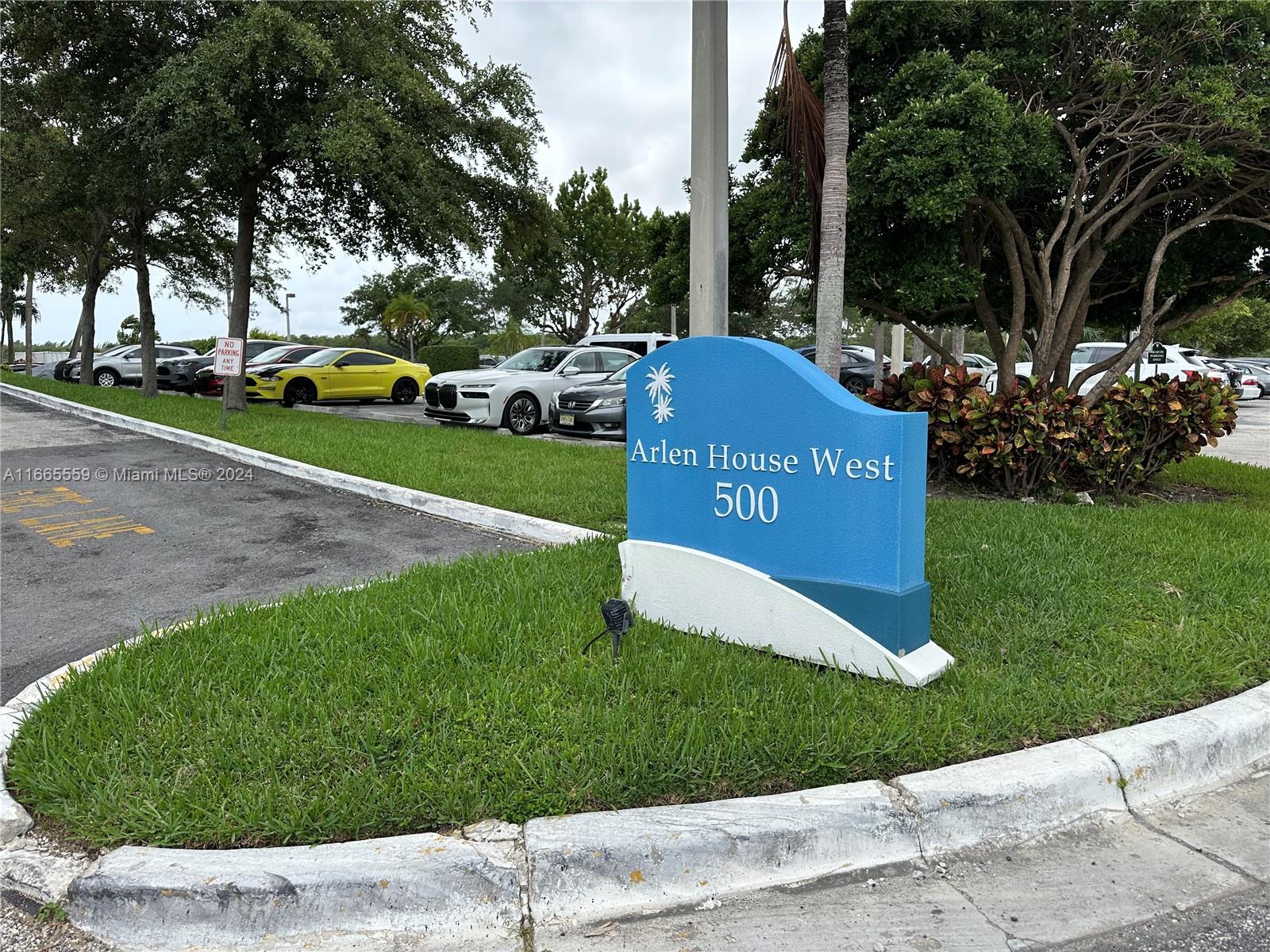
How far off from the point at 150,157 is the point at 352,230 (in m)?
3.89

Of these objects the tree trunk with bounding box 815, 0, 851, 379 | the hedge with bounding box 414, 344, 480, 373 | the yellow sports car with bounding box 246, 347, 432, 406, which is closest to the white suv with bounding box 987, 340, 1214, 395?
the tree trunk with bounding box 815, 0, 851, 379

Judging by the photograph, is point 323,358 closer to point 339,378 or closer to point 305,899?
point 339,378

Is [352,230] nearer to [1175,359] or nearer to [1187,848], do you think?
[1187,848]

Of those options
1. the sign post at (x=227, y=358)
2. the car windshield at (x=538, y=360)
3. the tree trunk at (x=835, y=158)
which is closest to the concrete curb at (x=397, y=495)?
the sign post at (x=227, y=358)

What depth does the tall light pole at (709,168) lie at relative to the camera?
595cm

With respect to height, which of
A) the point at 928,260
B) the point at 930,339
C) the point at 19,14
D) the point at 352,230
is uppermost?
the point at 19,14

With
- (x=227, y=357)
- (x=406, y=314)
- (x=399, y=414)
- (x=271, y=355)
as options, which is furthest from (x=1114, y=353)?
(x=406, y=314)

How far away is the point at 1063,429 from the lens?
309 inches

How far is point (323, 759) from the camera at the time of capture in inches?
118

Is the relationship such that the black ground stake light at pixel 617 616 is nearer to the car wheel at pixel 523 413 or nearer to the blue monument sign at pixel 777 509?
the blue monument sign at pixel 777 509

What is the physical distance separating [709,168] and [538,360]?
10310 millimetres

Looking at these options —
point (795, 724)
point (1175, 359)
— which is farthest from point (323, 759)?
point (1175, 359)

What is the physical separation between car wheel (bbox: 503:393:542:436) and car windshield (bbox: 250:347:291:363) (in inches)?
395

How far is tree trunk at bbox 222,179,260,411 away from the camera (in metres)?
16.0
